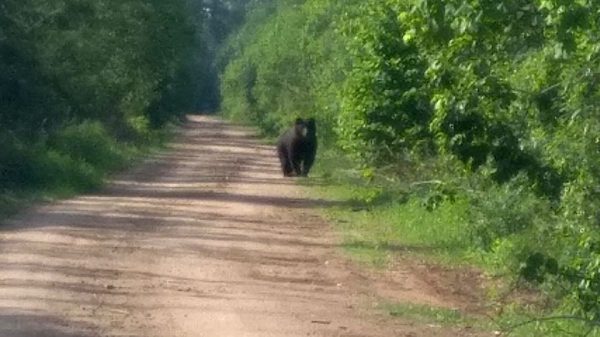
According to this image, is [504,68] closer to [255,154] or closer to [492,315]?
[492,315]

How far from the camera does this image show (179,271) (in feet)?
60.4

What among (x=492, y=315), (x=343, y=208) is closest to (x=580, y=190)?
(x=492, y=315)

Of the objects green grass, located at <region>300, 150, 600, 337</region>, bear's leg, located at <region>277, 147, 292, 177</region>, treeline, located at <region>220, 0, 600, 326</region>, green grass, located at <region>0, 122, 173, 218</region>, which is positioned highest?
treeline, located at <region>220, 0, 600, 326</region>

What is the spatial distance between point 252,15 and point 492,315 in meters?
88.3

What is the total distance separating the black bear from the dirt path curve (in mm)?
6537

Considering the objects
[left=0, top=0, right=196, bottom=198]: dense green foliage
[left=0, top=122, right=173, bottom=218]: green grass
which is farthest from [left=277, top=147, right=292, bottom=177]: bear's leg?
[left=0, top=0, right=196, bottom=198]: dense green foliage

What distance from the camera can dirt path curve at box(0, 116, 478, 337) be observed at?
14383 mm

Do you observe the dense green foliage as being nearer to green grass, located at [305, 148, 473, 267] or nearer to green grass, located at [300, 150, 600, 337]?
green grass, located at [300, 150, 600, 337]

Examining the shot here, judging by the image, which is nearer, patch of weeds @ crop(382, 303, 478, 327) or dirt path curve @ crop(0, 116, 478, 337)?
dirt path curve @ crop(0, 116, 478, 337)

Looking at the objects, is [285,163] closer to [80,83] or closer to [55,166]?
[80,83]

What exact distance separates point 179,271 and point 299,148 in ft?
69.3

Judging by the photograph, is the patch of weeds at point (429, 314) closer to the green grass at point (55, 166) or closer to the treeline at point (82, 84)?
the green grass at point (55, 166)

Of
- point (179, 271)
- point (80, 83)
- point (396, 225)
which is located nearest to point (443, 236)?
point (396, 225)

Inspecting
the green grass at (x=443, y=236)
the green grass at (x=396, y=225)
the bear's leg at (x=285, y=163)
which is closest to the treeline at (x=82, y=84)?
the bear's leg at (x=285, y=163)
